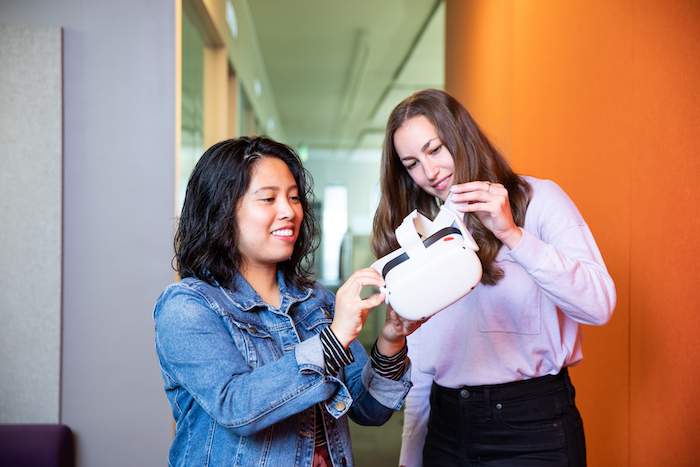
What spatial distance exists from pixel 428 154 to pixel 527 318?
1.65 feet

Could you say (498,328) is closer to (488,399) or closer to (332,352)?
(488,399)

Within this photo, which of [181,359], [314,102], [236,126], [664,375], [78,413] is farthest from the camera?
[314,102]

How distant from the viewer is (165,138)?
238 cm

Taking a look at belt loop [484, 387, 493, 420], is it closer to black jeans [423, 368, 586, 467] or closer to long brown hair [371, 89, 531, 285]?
black jeans [423, 368, 586, 467]

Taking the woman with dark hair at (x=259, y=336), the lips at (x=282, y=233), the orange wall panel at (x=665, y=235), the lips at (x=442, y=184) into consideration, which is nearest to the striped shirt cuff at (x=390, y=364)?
the woman with dark hair at (x=259, y=336)

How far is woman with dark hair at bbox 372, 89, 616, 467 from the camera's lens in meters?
1.31

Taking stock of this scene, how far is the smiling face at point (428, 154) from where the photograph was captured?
1438 millimetres

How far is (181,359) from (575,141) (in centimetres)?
204

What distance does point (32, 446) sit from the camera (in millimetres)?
2193

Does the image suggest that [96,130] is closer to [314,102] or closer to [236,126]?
[236,126]

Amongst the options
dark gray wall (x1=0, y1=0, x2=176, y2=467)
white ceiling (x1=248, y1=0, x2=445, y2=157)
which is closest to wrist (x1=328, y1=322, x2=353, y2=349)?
dark gray wall (x1=0, y1=0, x2=176, y2=467)

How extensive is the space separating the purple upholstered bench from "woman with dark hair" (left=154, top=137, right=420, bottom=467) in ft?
4.83

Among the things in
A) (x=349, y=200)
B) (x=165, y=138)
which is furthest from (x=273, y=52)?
(x=165, y=138)

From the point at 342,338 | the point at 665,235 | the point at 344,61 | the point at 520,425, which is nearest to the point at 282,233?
the point at 342,338
